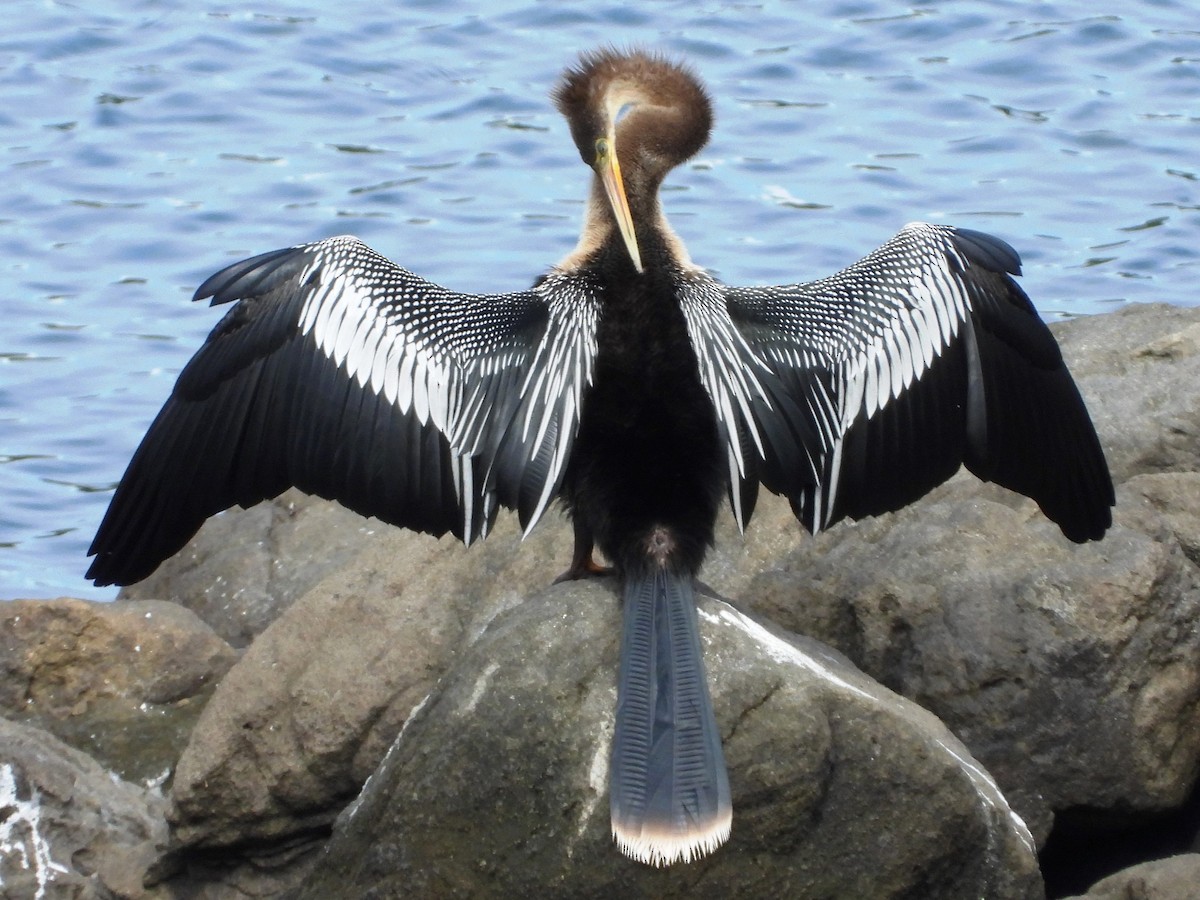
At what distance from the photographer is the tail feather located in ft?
12.8

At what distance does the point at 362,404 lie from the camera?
15.5 ft

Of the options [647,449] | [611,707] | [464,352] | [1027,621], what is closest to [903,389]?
[1027,621]

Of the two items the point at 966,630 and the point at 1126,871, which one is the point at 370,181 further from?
the point at 1126,871

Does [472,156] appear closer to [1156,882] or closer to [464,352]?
[464,352]

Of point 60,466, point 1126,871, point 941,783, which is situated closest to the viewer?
point 941,783

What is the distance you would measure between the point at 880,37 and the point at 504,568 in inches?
311

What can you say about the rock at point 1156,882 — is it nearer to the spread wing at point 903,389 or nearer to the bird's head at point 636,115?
the spread wing at point 903,389

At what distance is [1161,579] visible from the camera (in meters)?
4.98

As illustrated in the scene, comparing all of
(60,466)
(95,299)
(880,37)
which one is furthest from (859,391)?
(880,37)

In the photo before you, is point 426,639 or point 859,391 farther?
point 426,639

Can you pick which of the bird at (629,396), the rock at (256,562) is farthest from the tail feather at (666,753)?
the rock at (256,562)

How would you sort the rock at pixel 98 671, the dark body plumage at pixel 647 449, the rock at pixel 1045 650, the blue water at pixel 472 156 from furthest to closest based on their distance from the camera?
the blue water at pixel 472 156 → the rock at pixel 98 671 → the rock at pixel 1045 650 → the dark body plumage at pixel 647 449

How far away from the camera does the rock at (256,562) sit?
251 inches

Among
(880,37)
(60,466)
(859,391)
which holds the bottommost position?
(60,466)
